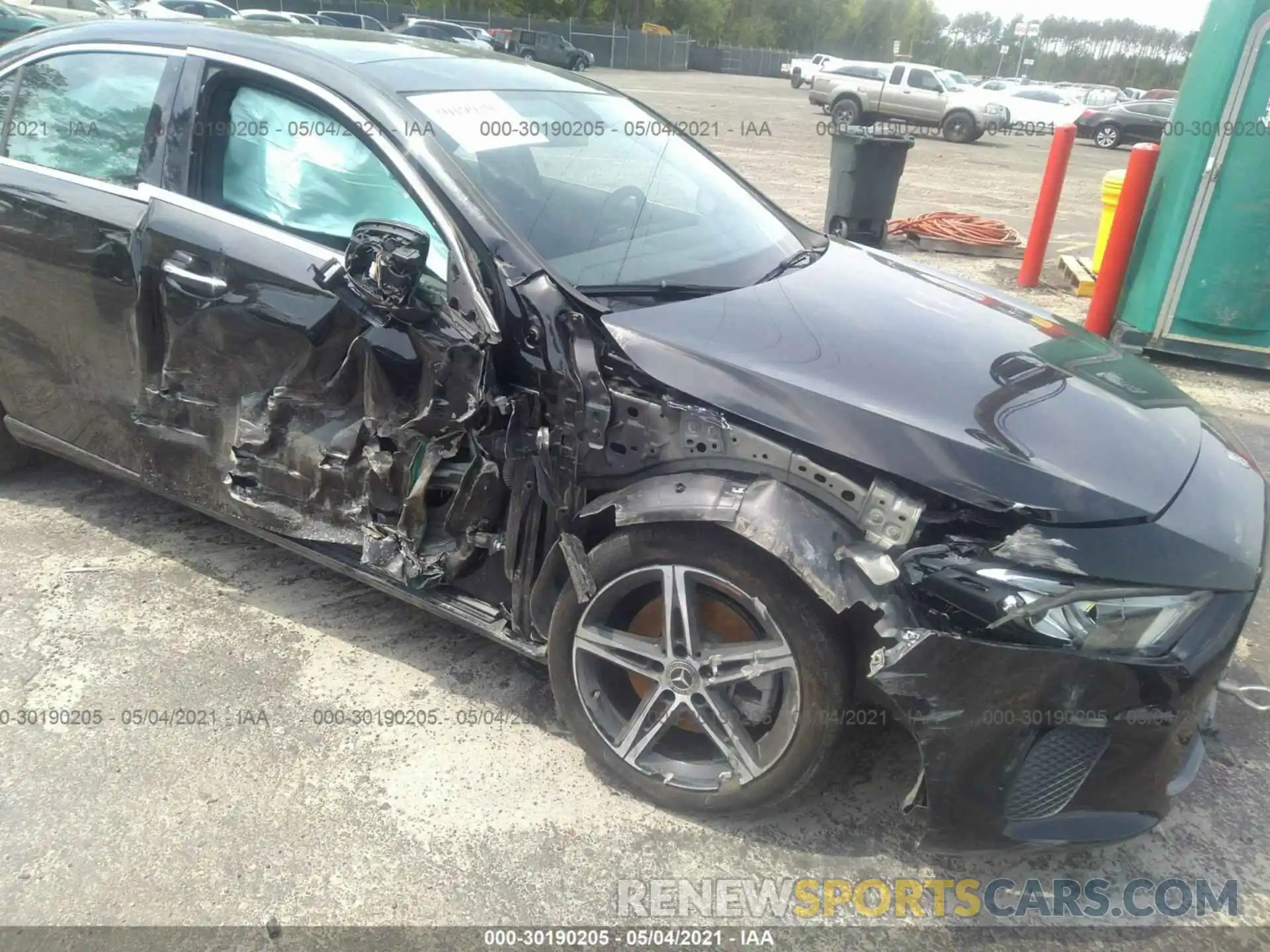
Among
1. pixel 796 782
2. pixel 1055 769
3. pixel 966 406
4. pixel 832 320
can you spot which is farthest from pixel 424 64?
pixel 1055 769

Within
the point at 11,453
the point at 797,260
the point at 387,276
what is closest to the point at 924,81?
the point at 797,260

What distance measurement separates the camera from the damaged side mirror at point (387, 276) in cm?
226

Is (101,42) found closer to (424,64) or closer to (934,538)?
(424,64)

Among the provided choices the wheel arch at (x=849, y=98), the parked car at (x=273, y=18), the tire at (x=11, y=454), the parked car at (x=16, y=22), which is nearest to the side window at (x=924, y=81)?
the wheel arch at (x=849, y=98)

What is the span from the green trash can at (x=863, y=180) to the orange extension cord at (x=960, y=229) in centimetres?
60

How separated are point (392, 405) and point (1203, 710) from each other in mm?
2229

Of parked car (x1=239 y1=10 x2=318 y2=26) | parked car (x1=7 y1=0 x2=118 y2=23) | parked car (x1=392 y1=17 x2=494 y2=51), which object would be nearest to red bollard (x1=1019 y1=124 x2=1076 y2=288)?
parked car (x1=239 y1=10 x2=318 y2=26)

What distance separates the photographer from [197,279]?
2736 millimetres

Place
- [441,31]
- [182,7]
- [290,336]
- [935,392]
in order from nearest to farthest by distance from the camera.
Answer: [935,392] → [290,336] → [182,7] → [441,31]

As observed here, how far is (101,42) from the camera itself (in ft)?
10.4

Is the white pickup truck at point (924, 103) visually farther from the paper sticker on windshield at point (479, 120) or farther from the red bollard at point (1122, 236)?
the paper sticker on windshield at point (479, 120)

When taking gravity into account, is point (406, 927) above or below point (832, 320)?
below

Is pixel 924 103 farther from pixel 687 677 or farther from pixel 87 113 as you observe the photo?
pixel 687 677

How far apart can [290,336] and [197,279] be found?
390 millimetres
